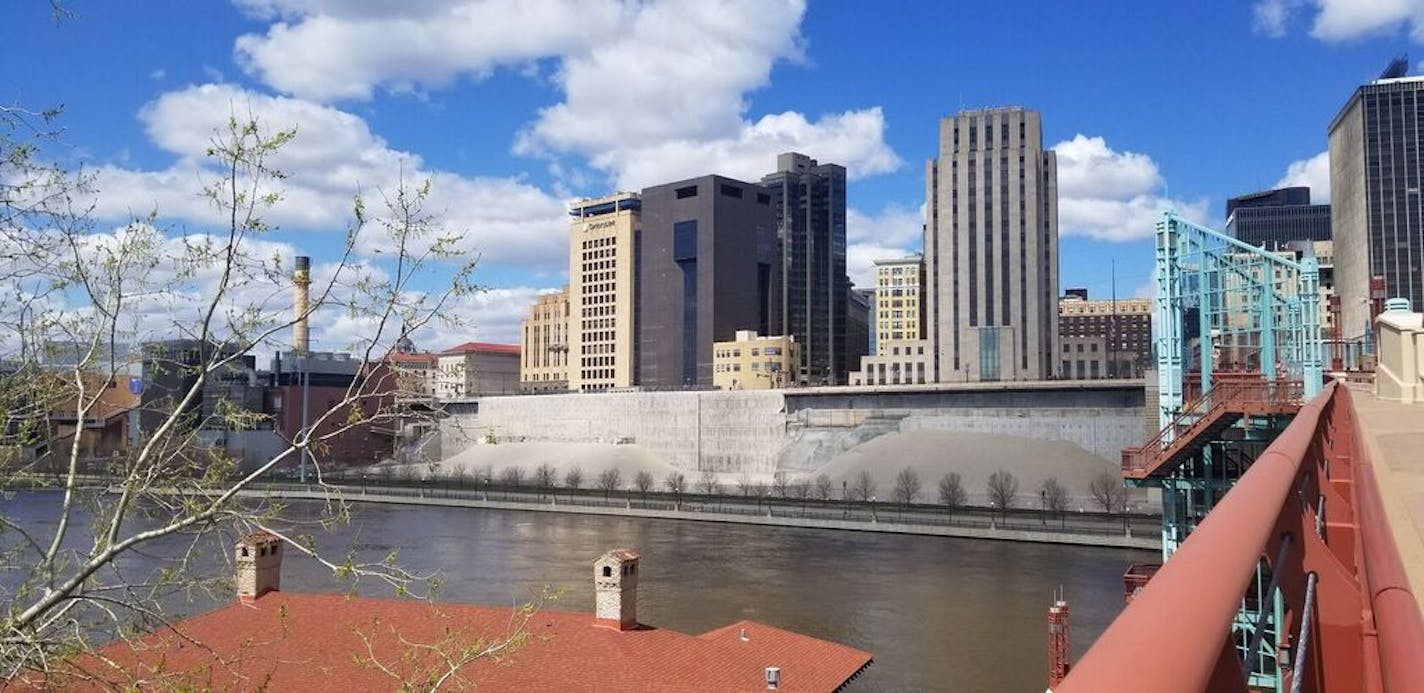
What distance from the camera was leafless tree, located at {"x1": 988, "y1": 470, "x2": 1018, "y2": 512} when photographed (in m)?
67.9

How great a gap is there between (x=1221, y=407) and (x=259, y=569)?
20784 mm

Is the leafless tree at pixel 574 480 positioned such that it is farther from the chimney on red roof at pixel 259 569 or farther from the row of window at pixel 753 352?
the chimney on red roof at pixel 259 569

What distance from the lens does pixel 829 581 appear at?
4347cm

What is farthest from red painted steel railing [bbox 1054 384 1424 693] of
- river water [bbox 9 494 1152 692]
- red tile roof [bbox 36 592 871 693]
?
river water [bbox 9 494 1152 692]

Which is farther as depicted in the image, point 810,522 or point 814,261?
point 814,261

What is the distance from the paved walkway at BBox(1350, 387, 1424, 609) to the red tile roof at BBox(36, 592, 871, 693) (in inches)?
422

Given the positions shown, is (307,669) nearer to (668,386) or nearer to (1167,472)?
(1167,472)

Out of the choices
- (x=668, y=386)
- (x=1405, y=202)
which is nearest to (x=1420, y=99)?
(x=1405, y=202)

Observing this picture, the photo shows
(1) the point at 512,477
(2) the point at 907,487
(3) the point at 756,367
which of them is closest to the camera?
(2) the point at 907,487

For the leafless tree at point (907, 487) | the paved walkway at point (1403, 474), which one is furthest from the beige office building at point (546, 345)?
the paved walkway at point (1403, 474)

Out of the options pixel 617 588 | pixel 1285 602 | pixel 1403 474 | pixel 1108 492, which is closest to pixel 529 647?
pixel 617 588

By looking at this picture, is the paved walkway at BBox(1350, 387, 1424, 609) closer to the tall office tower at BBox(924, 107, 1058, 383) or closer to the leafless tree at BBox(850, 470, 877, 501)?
the leafless tree at BBox(850, 470, 877, 501)

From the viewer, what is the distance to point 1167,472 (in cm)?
2512

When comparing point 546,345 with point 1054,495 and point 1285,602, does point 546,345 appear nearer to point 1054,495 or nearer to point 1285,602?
point 1054,495
